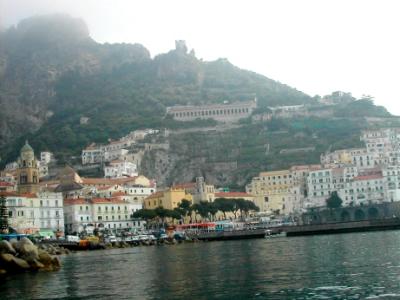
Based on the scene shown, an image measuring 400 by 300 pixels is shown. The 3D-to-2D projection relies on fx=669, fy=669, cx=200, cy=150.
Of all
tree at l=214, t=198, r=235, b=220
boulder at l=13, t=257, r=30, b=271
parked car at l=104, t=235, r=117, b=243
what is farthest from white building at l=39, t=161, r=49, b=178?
boulder at l=13, t=257, r=30, b=271

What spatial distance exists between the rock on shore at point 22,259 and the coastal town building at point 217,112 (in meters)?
126

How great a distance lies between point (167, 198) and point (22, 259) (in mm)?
67670

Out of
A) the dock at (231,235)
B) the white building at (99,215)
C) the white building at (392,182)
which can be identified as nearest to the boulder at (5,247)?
the dock at (231,235)

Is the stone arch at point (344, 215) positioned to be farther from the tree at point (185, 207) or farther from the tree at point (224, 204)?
the tree at point (185, 207)

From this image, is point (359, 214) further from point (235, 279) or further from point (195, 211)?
point (235, 279)

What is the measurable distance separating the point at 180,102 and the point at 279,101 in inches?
1089

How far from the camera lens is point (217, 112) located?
174m

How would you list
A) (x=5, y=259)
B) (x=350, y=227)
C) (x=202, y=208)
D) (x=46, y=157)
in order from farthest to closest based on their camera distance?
(x=46, y=157) < (x=202, y=208) < (x=350, y=227) < (x=5, y=259)

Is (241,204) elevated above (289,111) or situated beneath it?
situated beneath

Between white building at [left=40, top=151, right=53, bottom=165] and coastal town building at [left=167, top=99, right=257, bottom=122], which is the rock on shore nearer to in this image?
white building at [left=40, top=151, right=53, bottom=165]

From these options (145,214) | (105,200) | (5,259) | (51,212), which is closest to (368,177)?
(145,214)

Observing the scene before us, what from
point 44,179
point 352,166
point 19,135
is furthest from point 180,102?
point 352,166

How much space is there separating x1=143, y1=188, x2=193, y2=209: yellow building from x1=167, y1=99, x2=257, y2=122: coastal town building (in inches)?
2234

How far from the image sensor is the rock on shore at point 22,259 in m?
44.6
